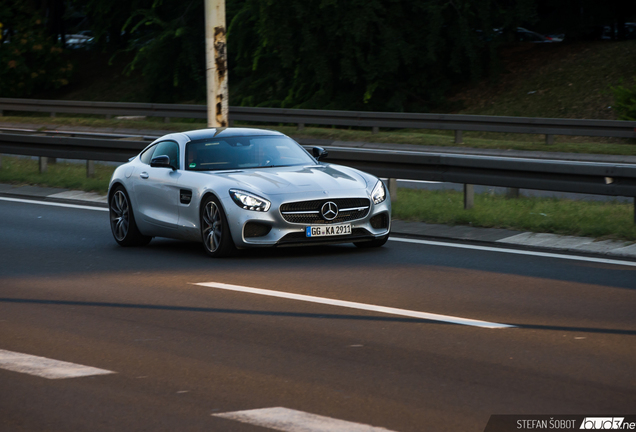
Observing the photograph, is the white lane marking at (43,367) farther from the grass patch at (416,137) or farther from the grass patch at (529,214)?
the grass patch at (416,137)

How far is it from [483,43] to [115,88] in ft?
63.2

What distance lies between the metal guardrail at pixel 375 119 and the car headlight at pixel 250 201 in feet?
51.2

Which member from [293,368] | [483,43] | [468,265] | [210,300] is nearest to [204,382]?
[293,368]

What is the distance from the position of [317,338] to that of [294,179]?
3959 millimetres

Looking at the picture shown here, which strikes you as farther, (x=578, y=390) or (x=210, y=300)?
(x=210, y=300)

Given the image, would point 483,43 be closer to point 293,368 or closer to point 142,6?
point 142,6

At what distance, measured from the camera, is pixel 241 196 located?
10.1 m

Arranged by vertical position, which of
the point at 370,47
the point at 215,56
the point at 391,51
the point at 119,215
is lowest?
the point at 119,215

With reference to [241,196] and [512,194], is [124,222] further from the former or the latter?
[512,194]

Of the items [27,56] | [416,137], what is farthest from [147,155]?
[27,56]

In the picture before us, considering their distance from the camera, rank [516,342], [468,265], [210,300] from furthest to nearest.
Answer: [468,265], [210,300], [516,342]

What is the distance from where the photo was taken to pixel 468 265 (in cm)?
969

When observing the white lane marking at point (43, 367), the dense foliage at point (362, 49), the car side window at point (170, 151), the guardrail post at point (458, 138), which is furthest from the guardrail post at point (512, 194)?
the dense foliage at point (362, 49)

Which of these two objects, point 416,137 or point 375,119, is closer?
point 416,137
